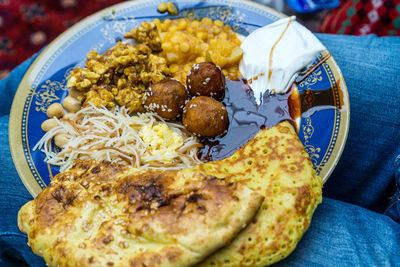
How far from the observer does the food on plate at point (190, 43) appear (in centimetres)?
278

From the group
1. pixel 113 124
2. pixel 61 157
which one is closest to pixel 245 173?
pixel 113 124

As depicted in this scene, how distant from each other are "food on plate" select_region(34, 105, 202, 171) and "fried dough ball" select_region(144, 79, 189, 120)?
109 mm

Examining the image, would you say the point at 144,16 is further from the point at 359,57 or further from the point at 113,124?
the point at 359,57

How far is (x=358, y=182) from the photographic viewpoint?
9.27ft

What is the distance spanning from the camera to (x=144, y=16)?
3086mm

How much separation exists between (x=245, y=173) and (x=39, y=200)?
1.27 meters

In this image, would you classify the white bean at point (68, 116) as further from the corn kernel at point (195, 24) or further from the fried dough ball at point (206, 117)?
the corn kernel at point (195, 24)

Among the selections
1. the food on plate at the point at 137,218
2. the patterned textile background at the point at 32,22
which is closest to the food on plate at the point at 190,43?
the food on plate at the point at 137,218

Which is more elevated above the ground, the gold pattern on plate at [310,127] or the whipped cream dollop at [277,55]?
the whipped cream dollop at [277,55]

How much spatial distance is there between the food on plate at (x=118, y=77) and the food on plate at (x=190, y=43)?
0.12m

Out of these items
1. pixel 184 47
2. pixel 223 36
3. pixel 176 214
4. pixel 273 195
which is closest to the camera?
pixel 176 214

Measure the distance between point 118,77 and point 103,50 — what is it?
34cm

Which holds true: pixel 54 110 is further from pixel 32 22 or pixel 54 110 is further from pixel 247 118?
pixel 32 22

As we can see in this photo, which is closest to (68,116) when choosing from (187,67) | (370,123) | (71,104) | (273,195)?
(71,104)
